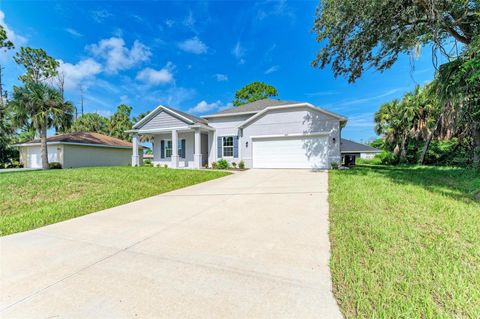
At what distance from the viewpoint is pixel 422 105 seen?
1997cm

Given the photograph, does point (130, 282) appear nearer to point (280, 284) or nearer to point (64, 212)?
point (280, 284)

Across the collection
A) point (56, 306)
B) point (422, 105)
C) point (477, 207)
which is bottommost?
point (56, 306)

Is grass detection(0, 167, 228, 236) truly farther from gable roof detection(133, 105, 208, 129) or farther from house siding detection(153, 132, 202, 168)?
house siding detection(153, 132, 202, 168)

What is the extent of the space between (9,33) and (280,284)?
35066 mm

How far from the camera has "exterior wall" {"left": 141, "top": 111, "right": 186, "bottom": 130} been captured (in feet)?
52.6

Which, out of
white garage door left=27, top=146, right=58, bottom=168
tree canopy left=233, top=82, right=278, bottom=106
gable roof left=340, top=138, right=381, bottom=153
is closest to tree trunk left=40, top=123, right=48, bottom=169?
white garage door left=27, top=146, right=58, bottom=168

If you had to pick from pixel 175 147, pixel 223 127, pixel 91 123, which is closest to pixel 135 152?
pixel 175 147

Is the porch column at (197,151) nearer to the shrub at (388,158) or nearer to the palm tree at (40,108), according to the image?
the palm tree at (40,108)

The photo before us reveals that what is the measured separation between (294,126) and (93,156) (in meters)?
19.8

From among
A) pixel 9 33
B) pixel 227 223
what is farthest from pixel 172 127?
pixel 9 33

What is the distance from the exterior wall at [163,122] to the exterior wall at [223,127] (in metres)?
2.51

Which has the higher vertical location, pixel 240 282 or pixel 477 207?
pixel 477 207

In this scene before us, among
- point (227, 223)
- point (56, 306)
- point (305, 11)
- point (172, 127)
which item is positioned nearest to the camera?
point (56, 306)

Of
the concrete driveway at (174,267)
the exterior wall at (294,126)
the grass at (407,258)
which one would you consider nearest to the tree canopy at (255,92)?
the exterior wall at (294,126)
